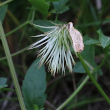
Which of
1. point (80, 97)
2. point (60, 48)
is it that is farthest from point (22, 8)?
point (60, 48)

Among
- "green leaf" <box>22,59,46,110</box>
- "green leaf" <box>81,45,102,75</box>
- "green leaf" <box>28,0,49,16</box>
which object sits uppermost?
"green leaf" <box>28,0,49,16</box>

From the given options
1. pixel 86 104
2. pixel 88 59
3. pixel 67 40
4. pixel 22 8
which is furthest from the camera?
pixel 22 8

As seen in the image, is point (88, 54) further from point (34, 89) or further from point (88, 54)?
point (34, 89)

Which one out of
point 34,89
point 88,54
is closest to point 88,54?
point 88,54

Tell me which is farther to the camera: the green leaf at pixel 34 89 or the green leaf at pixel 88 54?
the green leaf at pixel 88 54

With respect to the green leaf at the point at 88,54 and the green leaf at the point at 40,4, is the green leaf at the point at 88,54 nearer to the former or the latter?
the green leaf at the point at 88,54

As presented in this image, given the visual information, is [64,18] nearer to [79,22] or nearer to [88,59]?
[79,22]

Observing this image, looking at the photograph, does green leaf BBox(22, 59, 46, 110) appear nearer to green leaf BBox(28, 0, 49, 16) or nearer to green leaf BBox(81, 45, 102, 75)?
green leaf BBox(81, 45, 102, 75)

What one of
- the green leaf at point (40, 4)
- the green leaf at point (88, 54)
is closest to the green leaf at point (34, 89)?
the green leaf at point (88, 54)

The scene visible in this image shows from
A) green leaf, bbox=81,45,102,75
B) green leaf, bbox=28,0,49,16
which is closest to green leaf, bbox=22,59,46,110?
green leaf, bbox=81,45,102,75
